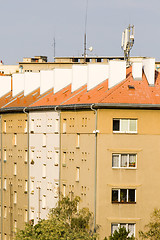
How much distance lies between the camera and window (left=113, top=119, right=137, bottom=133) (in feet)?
254

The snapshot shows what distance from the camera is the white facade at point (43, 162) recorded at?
88750mm

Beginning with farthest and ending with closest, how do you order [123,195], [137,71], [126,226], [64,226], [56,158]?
[56,158] < [137,71] < [123,195] < [126,226] < [64,226]

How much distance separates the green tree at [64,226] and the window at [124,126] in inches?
287

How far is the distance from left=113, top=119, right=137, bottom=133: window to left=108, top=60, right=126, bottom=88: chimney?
15.3ft

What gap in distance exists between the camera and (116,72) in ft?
266

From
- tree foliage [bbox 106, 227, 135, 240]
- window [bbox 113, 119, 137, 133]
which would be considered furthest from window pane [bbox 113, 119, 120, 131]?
tree foliage [bbox 106, 227, 135, 240]

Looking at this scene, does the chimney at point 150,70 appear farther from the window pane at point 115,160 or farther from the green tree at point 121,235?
the green tree at point 121,235

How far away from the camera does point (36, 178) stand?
307 ft

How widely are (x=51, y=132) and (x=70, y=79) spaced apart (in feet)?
26.5

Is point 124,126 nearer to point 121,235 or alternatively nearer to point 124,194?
point 124,194

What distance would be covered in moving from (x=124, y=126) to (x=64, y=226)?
10.4 metres

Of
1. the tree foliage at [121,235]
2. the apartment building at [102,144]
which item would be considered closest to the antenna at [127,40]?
the apartment building at [102,144]

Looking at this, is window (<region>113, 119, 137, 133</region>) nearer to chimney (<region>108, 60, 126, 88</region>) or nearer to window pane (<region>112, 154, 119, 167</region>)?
window pane (<region>112, 154, 119, 167</region>)

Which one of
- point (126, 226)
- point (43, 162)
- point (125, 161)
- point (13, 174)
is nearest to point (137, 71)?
point (125, 161)
